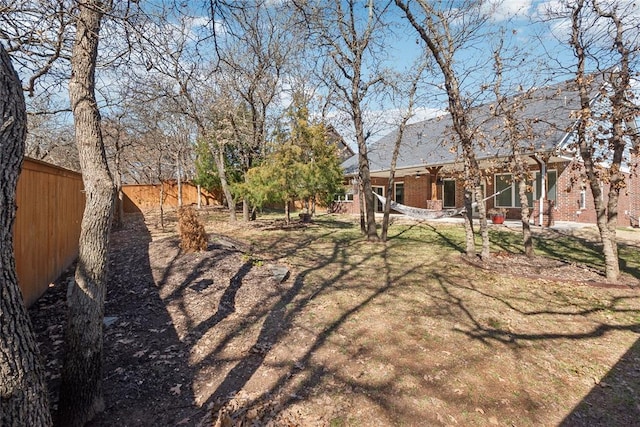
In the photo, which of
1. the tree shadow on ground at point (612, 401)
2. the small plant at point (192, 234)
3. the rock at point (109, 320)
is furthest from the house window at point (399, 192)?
the rock at point (109, 320)

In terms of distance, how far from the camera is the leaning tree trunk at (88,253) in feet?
6.91

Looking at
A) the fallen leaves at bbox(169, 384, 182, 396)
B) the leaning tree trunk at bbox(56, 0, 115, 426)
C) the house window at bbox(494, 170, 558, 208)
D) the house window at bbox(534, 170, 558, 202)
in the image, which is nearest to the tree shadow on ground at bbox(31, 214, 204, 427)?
the fallen leaves at bbox(169, 384, 182, 396)

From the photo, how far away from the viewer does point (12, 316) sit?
1.51 m

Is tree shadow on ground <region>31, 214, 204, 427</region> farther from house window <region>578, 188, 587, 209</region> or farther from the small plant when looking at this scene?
house window <region>578, 188, 587, 209</region>

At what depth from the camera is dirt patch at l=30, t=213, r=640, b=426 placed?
2.28 m

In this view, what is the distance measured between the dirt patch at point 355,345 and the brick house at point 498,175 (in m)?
2.92

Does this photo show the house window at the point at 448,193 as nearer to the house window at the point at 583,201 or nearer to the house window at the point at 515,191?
the house window at the point at 515,191

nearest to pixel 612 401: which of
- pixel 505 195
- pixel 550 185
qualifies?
pixel 550 185

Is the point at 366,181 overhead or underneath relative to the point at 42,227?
overhead

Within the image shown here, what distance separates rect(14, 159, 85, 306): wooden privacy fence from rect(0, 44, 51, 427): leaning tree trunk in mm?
1814

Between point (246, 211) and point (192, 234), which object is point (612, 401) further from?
point (246, 211)

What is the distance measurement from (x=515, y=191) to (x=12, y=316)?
14.4m

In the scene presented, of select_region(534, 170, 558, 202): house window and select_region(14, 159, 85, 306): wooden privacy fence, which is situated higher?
select_region(534, 170, 558, 202): house window

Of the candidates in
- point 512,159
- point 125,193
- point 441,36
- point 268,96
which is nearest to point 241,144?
point 268,96
